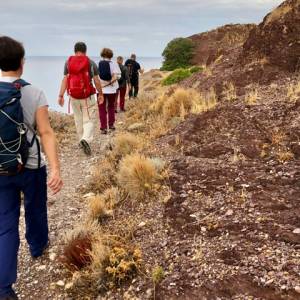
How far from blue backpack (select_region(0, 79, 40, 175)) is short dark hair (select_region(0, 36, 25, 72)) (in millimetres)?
143

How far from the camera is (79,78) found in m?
9.22

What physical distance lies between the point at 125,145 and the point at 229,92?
295cm

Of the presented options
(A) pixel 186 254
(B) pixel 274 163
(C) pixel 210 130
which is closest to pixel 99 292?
(A) pixel 186 254

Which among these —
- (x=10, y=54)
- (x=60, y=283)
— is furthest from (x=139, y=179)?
(x=10, y=54)

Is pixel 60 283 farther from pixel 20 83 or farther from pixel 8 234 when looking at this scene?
pixel 20 83

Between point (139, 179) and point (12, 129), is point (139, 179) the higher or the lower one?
the lower one

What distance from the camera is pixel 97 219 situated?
5863mm

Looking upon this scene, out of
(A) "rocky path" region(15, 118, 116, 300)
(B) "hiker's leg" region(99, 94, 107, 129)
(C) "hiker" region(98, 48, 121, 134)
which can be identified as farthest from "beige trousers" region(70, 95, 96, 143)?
(B) "hiker's leg" region(99, 94, 107, 129)

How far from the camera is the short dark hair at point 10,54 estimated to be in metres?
4.09

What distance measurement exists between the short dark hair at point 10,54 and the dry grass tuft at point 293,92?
607 centimetres

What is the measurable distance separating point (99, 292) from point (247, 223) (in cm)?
168

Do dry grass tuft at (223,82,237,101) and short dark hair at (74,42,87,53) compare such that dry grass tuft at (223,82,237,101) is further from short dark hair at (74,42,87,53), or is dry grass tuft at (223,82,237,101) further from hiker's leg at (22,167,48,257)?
hiker's leg at (22,167,48,257)

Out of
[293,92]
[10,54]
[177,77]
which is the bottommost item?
[177,77]

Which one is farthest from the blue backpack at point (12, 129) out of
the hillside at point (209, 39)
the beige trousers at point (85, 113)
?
the hillside at point (209, 39)
